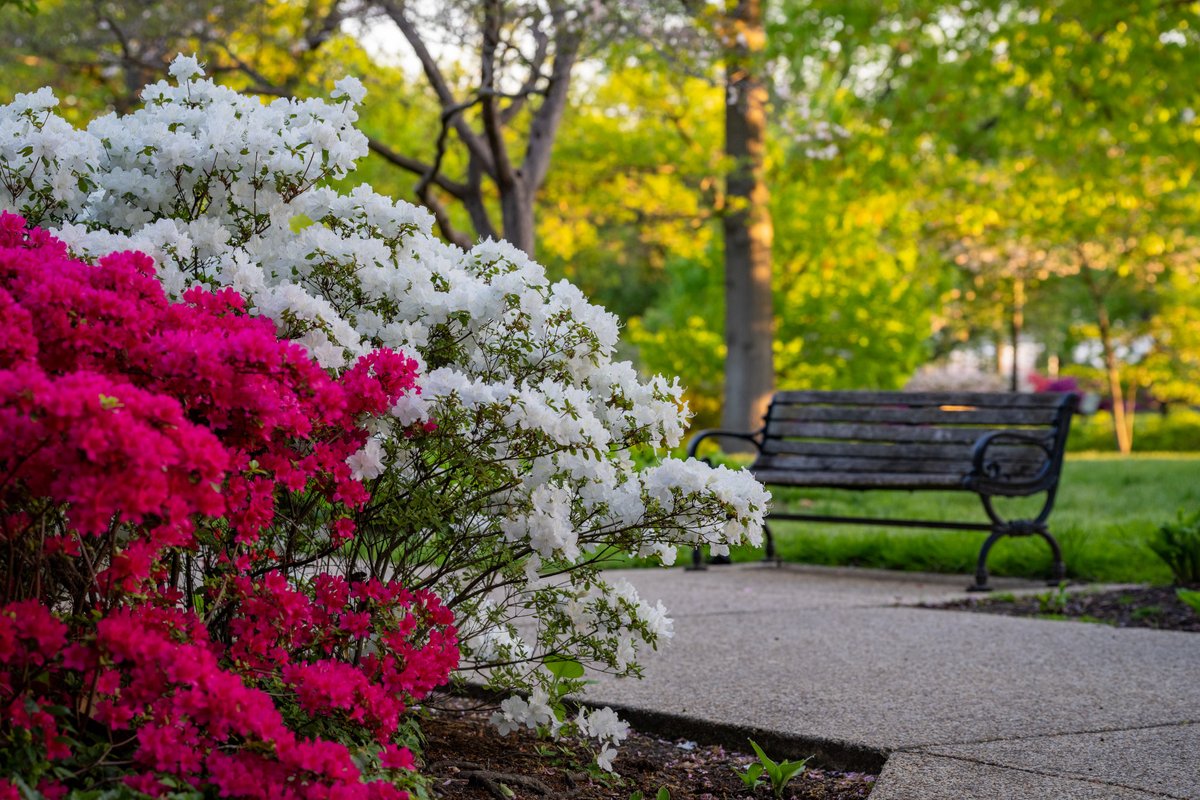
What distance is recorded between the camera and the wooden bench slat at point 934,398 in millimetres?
6117

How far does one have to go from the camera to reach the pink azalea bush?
1.57 m

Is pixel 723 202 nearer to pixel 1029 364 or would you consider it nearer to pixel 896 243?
pixel 896 243

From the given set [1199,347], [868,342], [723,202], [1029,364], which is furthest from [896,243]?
[1029,364]

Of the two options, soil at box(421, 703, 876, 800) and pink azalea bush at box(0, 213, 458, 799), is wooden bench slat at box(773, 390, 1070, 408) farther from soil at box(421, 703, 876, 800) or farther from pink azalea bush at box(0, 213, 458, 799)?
pink azalea bush at box(0, 213, 458, 799)

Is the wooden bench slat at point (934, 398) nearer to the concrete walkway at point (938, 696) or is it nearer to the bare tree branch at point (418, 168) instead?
the concrete walkway at point (938, 696)

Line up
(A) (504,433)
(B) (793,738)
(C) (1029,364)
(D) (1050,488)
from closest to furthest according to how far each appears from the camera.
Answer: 1. (A) (504,433)
2. (B) (793,738)
3. (D) (1050,488)
4. (C) (1029,364)

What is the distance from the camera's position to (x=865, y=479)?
613cm

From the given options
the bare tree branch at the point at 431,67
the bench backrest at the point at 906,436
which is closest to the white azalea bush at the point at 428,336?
the bench backrest at the point at 906,436

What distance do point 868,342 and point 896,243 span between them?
2.47 m

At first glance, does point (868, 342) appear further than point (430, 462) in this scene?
Yes

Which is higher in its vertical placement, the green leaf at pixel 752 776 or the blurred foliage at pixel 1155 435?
the blurred foliage at pixel 1155 435

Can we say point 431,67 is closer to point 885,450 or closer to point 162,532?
point 885,450

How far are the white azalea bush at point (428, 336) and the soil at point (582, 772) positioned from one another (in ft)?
0.38

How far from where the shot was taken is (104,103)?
10969 millimetres
